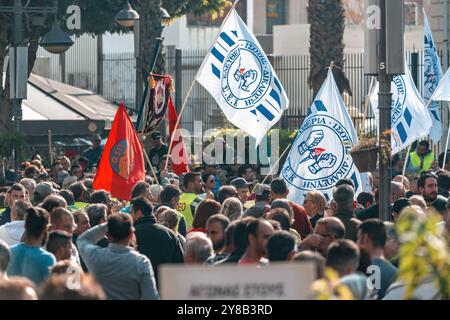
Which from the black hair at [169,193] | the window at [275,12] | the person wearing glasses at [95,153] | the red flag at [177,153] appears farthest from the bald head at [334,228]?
the window at [275,12]

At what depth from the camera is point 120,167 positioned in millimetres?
15016

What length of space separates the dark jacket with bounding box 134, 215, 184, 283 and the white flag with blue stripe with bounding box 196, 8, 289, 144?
21.2ft

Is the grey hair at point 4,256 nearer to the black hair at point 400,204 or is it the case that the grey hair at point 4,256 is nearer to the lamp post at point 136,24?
the black hair at point 400,204

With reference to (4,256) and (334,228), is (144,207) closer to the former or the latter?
(334,228)

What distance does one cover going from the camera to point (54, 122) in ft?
92.3

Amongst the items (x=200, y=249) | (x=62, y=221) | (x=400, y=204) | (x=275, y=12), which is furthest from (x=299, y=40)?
(x=200, y=249)

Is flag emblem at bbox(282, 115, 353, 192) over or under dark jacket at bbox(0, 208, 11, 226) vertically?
over

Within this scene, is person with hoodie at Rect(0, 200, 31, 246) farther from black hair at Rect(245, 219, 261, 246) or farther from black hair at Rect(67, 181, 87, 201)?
black hair at Rect(67, 181, 87, 201)

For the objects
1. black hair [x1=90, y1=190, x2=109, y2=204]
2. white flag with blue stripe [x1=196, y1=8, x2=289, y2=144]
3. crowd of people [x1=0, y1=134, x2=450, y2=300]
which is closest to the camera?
crowd of people [x1=0, y1=134, x2=450, y2=300]

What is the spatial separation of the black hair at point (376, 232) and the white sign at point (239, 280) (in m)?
3.70

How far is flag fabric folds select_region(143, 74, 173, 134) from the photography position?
17594 mm

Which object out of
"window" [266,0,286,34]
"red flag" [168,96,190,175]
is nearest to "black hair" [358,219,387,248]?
"red flag" [168,96,190,175]
